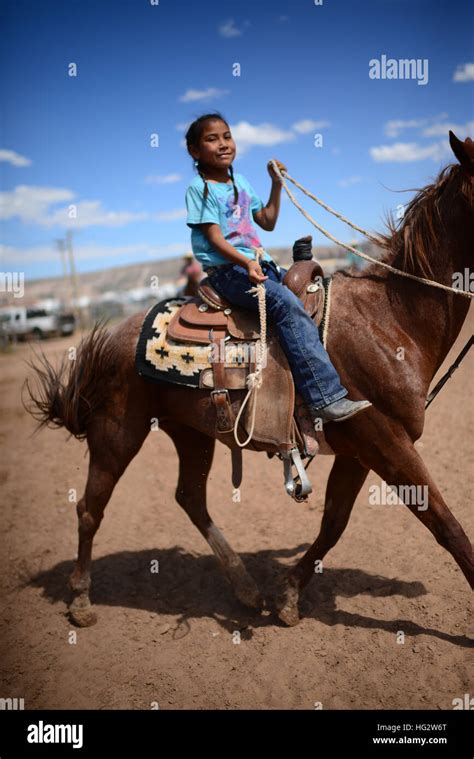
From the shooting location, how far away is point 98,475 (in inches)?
165

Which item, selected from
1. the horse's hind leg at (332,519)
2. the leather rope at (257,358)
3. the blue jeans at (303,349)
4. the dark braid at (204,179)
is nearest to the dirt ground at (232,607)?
the horse's hind leg at (332,519)

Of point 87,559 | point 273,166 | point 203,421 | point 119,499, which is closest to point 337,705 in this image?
point 203,421

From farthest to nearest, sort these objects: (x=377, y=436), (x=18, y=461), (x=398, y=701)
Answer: (x=18, y=461) < (x=377, y=436) < (x=398, y=701)

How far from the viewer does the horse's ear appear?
3.04m

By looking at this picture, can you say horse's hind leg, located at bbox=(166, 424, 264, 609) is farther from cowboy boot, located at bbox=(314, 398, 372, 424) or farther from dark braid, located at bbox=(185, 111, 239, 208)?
dark braid, located at bbox=(185, 111, 239, 208)

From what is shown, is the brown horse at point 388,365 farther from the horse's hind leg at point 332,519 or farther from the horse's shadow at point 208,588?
the horse's shadow at point 208,588

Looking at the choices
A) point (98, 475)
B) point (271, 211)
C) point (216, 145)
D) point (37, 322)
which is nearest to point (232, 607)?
point (98, 475)

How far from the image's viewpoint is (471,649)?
3.39 m

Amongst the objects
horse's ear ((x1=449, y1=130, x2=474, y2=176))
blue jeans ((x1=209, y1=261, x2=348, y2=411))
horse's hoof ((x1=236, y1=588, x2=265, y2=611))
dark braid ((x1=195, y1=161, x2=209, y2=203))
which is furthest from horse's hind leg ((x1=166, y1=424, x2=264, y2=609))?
horse's ear ((x1=449, y1=130, x2=474, y2=176))

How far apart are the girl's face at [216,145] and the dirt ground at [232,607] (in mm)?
3259

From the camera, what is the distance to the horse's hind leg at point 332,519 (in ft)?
12.9

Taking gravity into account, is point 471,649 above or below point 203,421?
below
